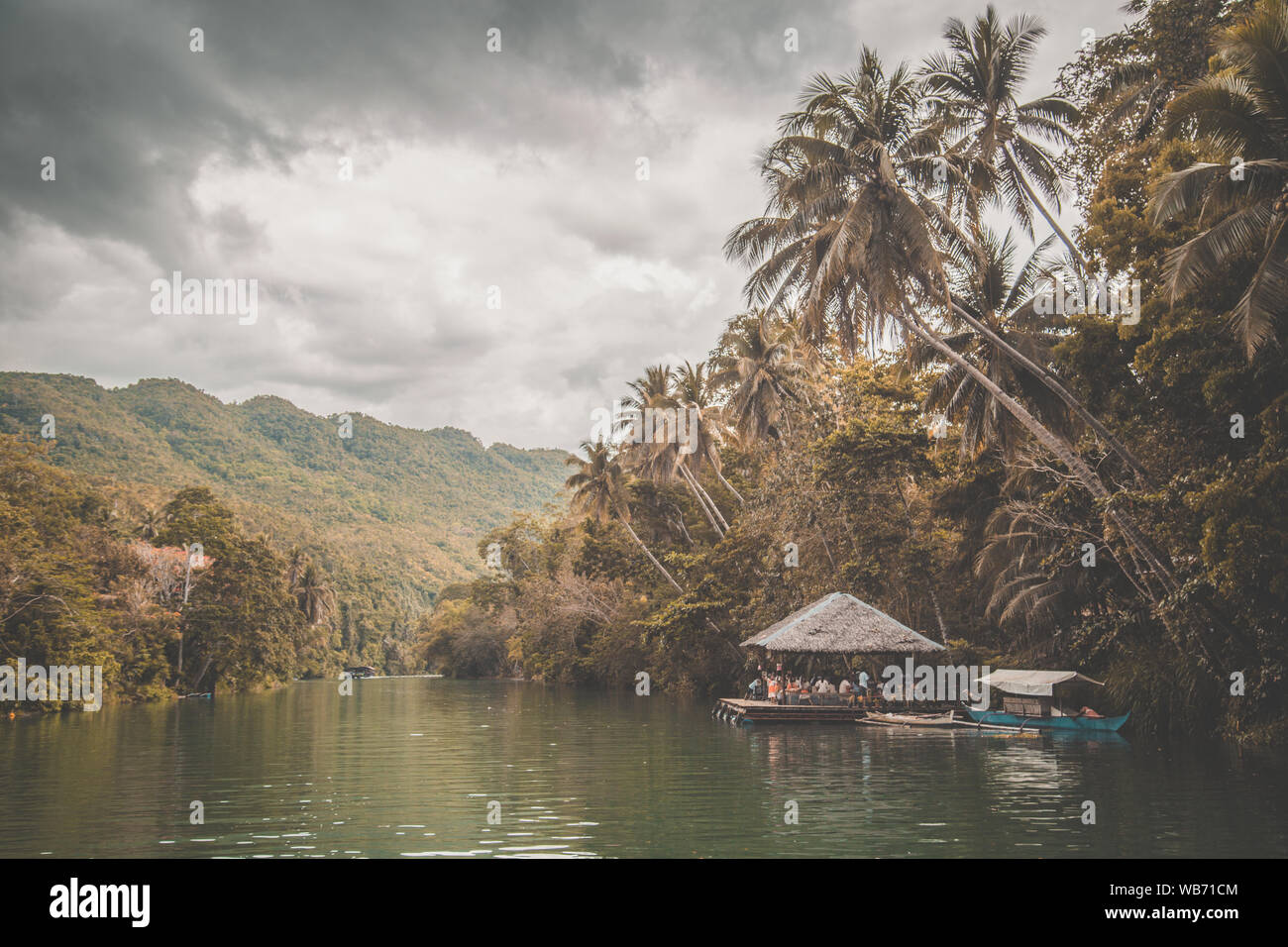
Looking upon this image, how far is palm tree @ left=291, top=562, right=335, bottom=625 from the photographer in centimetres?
7756

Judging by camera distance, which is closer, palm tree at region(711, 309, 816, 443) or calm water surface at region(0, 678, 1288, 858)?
calm water surface at region(0, 678, 1288, 858)

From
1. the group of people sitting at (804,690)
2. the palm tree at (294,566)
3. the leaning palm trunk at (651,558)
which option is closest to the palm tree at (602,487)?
the leaning palm trunk at (651,558)

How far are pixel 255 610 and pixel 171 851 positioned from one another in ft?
140

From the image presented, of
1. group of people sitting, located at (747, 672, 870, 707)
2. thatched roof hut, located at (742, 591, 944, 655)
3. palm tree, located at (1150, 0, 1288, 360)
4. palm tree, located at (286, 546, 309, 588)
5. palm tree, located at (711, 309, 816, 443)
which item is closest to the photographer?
palm tree, located at (1150, 0, 1288, 360)

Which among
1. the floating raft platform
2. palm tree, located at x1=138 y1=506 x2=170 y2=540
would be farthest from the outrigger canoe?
palm tree, located at x1=138 y1=506 x2=170 y2=540

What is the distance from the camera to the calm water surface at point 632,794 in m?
10.4

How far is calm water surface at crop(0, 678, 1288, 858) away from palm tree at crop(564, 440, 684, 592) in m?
24.9

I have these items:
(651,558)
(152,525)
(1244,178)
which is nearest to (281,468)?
A: (152,525)

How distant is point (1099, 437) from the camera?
2006 centimetres

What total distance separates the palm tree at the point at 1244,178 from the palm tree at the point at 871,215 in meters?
7.23

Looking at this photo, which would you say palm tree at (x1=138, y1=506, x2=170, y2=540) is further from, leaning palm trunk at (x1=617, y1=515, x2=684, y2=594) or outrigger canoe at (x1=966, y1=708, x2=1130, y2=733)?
outrigger canoe at (x1=966, y1=708, x2=1130, y2=733)

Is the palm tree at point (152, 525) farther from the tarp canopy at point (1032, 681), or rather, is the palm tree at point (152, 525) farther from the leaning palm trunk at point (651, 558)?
the tarp canopy at point (1032, 681)
